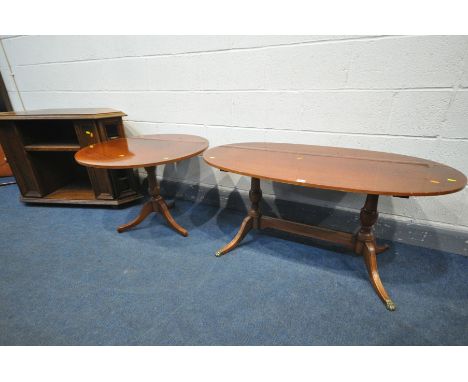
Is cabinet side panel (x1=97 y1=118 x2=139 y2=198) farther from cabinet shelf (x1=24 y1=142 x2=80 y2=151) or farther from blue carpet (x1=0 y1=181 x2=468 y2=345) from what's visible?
blue carpet (x1=0 y1=181 x2=468 y2=345)

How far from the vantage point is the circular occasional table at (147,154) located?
1.34m

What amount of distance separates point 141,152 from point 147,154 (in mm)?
70

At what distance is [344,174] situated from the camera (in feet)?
3.67

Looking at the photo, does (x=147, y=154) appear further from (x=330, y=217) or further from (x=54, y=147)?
(x=330, y=217)

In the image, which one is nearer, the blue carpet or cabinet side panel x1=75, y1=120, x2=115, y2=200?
the blue carpet

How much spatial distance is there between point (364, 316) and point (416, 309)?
270 mm

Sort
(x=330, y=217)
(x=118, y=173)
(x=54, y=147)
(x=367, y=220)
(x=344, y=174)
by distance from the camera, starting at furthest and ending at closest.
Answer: (x=118, y=173), (x=54, y=147), (x=330, y=217), (x=367, y=220), (x=344, y=174)

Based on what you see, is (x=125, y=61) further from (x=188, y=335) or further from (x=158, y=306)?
(x=188, y=335)

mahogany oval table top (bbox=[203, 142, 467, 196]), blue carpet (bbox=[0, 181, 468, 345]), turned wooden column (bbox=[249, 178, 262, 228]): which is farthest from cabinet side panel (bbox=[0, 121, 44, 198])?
turned wooden column (bbox=[249, 178, 262, 228])

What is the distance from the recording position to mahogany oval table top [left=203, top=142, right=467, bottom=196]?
0.98 m

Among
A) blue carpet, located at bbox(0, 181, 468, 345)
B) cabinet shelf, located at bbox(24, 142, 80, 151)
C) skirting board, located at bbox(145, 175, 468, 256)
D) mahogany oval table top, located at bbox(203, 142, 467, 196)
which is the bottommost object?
blue carpet, located at bbox(0, 181, 468, 345)

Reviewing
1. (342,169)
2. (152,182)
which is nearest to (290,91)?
(342,169)

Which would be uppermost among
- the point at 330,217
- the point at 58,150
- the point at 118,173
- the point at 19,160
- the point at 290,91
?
the point at 290,91
